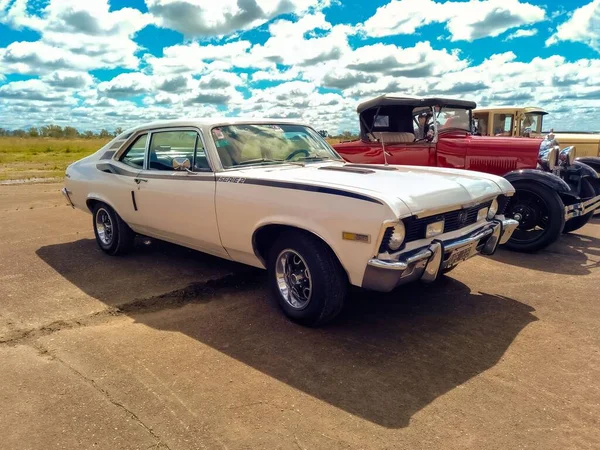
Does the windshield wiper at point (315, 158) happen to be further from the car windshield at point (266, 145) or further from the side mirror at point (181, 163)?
the side mirror at point (181, 163)

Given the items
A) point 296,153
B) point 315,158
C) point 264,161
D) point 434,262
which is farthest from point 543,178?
point 264,161

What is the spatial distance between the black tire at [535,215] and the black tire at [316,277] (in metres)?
3.53

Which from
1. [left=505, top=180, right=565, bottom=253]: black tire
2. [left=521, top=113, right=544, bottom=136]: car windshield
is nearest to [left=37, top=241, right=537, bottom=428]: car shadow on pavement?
[left=505, top=180, right=565, bottom=253]: black tire

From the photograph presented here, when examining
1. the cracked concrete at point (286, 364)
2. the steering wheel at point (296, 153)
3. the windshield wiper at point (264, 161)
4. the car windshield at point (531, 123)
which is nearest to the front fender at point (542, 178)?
the cracked concrete at point (286, 364)

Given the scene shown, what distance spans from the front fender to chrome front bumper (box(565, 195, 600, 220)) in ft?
0.68

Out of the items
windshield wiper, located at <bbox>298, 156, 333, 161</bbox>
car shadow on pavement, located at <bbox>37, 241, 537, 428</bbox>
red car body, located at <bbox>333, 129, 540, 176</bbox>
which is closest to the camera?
car shadow on pavement, located at <bbox>37, 241, 537, 428</bbox>

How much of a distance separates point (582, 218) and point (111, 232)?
6584mm

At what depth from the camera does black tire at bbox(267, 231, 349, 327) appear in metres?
3.53

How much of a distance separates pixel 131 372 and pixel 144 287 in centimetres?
175

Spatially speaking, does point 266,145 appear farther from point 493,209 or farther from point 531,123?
point 531,123

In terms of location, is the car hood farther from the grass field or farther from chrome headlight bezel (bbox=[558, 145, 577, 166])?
the grass field

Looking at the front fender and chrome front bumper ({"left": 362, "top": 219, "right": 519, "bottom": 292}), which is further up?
the front fender

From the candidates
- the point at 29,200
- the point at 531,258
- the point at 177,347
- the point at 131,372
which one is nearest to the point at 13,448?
the point at 131,372

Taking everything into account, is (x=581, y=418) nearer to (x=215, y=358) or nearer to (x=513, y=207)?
(x=215, y=358)
